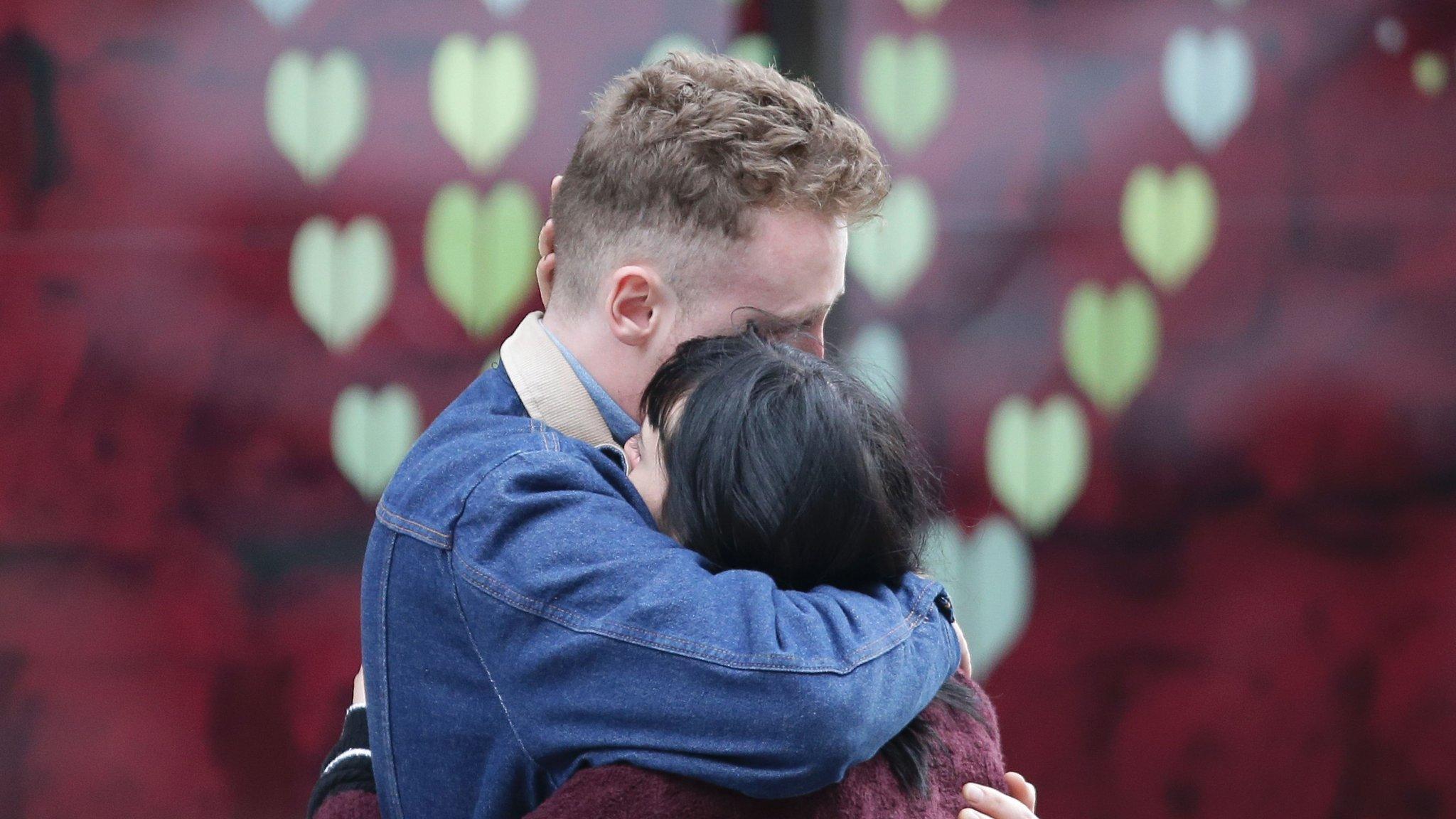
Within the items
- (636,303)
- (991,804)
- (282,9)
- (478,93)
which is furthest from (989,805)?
(282,9)

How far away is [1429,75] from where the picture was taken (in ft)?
7.36

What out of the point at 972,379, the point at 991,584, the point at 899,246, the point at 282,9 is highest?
the point at 282,9

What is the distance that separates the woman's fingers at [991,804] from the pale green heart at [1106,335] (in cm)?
140

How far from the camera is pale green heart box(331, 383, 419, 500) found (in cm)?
220

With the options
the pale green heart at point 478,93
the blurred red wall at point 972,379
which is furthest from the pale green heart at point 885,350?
the pale green heart at point 478,93

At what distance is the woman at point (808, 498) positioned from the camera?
2.96 feet

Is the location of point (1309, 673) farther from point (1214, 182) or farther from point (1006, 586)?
point (1214, 182)

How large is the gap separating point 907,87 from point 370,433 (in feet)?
3.54

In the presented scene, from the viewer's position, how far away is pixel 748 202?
1.09 metres

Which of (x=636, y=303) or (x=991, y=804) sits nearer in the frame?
(x=991, y=804)

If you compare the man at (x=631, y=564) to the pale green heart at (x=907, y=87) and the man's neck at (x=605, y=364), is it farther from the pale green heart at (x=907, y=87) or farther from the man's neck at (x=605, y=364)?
the pale green heart at (x=907, y=87)

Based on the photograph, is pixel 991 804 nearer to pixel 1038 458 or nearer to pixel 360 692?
pixel 360 692

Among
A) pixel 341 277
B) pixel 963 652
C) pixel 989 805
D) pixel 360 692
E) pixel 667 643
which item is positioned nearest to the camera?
pixel 667 643

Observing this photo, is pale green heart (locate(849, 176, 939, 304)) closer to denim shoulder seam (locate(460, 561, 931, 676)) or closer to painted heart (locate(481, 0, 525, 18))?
painted heart (locate(481, 0, 525, 18))
